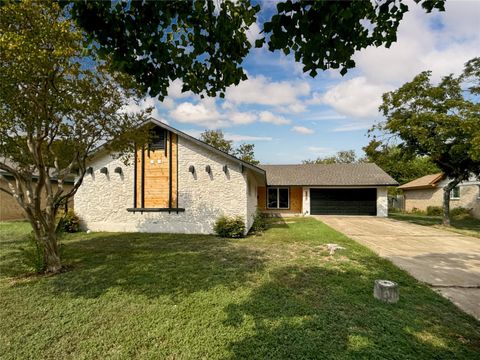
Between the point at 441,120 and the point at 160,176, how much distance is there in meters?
14.6

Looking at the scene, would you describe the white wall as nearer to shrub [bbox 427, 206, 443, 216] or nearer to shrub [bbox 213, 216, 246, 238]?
shrub [bbox 427, 206, 443, 216]

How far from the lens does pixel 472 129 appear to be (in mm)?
12078

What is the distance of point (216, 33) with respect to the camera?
3.04 metres

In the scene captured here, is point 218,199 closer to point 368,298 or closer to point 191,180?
point 191,180

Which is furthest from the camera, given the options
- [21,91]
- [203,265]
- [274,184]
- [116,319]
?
[274,184]

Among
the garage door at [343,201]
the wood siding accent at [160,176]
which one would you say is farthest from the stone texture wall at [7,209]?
the garage door at [343,201]

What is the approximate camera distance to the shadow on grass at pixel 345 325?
3.19 meters

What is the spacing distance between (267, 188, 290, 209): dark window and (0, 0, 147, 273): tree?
1629cm

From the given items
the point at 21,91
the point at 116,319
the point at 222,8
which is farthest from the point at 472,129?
the point at 21,91

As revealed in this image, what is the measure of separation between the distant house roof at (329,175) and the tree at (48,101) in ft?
53.8

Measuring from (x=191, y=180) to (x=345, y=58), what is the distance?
9.73 meters

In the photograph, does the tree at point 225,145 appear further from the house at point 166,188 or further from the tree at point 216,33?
the tree at point 216,33

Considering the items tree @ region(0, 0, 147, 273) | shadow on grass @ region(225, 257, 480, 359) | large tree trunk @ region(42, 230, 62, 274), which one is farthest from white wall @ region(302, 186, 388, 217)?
large tree trunk @ region(42, 230, 62, 274)

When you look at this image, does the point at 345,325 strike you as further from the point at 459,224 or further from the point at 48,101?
the point at 459,224
